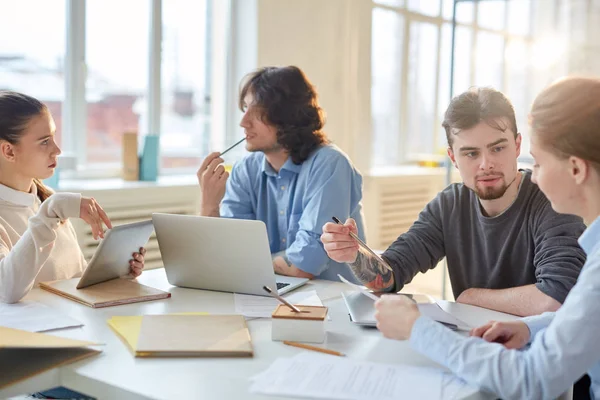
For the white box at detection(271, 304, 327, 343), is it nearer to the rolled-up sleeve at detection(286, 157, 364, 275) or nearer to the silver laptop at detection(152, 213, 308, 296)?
the silver laptop at detection(152, 213, 308, 296)

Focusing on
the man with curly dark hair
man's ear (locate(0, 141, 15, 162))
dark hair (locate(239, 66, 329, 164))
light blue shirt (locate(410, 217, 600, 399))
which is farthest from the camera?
dark hair (locate(239, 66, 329, 164))

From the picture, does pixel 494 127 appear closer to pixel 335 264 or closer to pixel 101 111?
pixel 335 264

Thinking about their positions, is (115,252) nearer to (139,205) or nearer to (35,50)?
(139,205)

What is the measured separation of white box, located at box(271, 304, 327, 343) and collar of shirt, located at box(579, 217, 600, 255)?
1.69 ft

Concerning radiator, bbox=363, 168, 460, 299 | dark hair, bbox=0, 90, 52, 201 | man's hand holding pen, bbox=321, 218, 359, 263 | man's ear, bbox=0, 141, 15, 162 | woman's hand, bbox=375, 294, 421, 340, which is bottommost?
radiator, bbox=363, 168, 460, 299

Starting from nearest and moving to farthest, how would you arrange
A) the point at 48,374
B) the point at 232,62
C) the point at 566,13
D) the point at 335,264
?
the point at 48,374 → the point at 335,264 → the point at 566,13 → the point at 232,62

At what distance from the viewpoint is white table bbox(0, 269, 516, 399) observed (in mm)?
1210

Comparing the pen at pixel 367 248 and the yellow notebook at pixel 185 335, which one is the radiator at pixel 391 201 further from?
the yellow notebook at pixel 185 335

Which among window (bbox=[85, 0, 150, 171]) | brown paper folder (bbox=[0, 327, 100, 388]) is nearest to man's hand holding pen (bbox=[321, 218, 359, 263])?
brown paper folder (bbox=[0, 327, 100, 388])

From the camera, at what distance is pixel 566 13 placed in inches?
140

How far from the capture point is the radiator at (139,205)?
342 cm

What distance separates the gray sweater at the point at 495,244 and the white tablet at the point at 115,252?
0.68 meters

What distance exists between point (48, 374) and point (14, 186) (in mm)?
883

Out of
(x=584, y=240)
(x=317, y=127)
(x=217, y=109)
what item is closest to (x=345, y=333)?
(x=584, y=240)
